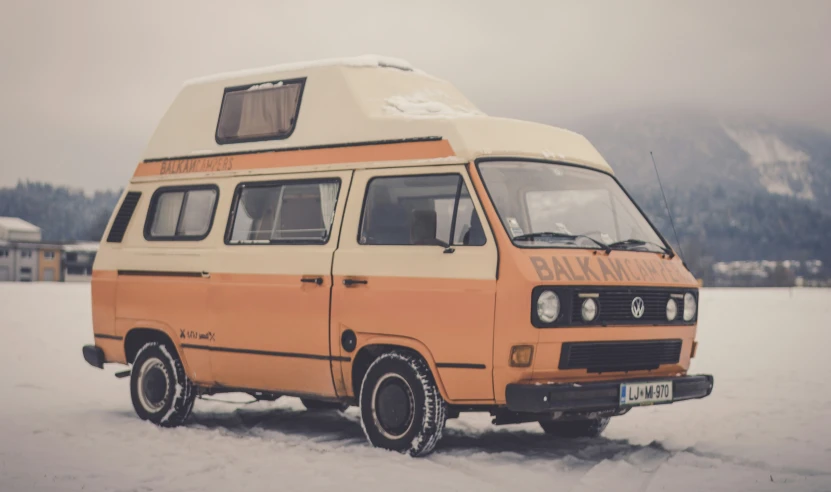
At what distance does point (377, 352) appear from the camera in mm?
8352

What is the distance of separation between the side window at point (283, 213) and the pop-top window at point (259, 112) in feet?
1.75

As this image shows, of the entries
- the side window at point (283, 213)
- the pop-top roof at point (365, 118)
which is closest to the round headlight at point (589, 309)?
the pop-top roof at point (365, 118)

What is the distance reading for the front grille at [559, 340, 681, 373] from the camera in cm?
752

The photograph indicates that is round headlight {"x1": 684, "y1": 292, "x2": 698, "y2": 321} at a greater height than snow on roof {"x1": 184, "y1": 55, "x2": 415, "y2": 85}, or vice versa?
snow on roof {"x1": 184, "y1": 55, "x2": 415, "y2": 85}

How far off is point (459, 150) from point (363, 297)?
4.63 ft

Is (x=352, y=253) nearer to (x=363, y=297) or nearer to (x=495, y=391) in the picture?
(x=363, y=297)

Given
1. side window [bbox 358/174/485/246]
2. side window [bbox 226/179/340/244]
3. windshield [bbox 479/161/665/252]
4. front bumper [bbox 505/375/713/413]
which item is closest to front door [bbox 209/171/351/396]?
side window [bbox 226/179/340/244]

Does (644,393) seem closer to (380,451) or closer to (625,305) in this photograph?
(625,305)

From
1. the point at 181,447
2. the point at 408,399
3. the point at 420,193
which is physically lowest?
the point at 181,447

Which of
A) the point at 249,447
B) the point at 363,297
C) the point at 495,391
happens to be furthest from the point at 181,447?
the point at 495,391

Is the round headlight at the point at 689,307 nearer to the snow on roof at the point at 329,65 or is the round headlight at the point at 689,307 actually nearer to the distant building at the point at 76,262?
the snow on roof at the point at 329,65

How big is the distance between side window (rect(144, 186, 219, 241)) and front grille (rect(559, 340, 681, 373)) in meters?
3.96

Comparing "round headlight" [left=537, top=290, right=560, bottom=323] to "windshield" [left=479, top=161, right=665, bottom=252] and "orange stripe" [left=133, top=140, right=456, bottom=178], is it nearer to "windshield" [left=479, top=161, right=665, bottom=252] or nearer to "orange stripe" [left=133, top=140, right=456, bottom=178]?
"windshield" [left=479, top=161, right=665, bottom=252]

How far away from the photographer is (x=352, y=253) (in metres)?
8.43
